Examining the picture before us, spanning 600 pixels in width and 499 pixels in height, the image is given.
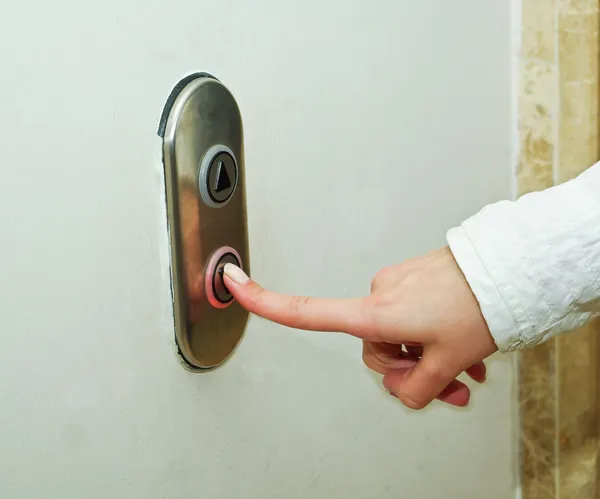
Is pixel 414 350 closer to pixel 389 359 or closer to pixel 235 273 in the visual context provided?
pixel 389 359

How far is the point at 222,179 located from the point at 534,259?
0.18 meters

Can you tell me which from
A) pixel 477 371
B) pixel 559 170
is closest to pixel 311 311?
pixel 477 371

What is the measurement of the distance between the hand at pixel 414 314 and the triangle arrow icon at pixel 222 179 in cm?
5

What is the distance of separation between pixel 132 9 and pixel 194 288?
15 centimetres

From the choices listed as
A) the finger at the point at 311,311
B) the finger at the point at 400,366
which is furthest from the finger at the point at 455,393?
the finger at the point at 311,311

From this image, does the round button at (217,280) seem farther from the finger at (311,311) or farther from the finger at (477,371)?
the finger at (477,371)

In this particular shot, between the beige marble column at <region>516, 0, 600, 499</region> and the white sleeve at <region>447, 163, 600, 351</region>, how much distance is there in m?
0.30

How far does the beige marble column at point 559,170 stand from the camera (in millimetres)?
638

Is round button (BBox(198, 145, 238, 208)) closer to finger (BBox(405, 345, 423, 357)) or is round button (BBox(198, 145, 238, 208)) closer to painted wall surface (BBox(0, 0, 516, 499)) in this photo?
painted wall surface (BBox(0, 0, 516, 499))

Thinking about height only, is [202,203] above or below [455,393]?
above

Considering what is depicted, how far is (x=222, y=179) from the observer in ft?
1.21

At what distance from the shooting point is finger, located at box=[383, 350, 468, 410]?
37 centimetres

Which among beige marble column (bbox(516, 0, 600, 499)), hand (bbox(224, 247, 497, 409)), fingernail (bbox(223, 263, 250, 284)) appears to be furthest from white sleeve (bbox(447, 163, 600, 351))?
beige marble column (bbox(516, 0, 600, 499))

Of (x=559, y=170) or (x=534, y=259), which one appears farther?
(x=559, y=170)
